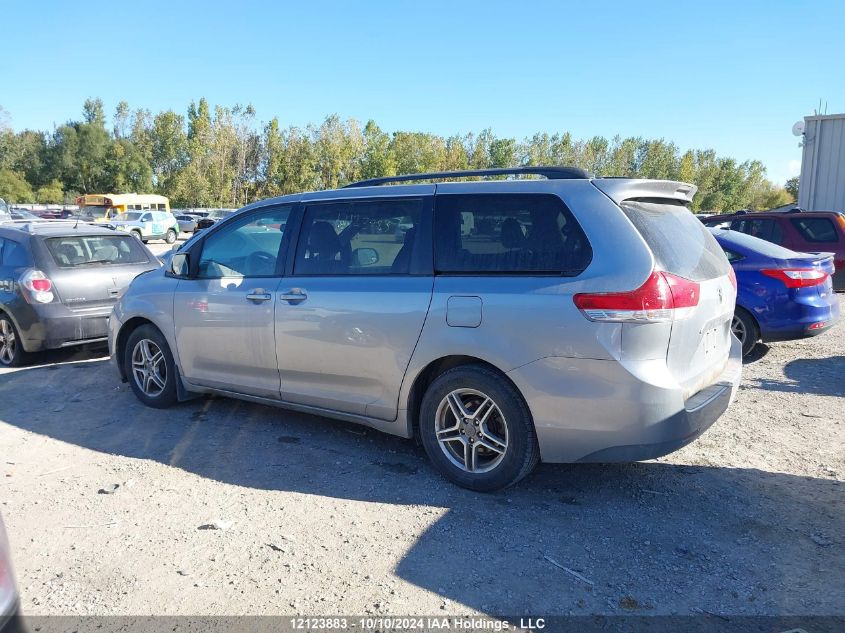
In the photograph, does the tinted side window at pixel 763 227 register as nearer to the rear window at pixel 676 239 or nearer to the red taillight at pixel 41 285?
the rear window at pixel 676 239

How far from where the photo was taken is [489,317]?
3.69 meters

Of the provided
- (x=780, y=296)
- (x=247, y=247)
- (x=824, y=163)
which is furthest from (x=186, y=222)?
(x=780, y=296)

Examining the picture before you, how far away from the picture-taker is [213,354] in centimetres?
504

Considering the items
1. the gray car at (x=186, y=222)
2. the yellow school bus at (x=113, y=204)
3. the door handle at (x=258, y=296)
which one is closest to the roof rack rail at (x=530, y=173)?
the door handle at (x=258, y=296)

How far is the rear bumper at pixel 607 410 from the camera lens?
3.37 meters

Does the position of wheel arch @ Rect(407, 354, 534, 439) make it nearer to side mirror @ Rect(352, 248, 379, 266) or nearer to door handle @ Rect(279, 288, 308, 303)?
side mirror @ Rect(352, 248, 379, 266)

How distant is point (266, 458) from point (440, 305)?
1.70 m

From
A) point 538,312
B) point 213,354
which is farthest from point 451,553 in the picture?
point 213,354

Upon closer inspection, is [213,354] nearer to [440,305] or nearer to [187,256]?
→ [187,256]

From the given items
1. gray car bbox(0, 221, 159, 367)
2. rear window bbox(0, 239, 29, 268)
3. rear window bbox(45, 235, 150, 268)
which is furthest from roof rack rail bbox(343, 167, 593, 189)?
rear window bbox(0, 239, 29, 268)

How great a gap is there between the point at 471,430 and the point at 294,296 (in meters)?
1.56

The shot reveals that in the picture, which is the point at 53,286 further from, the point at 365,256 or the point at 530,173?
the point at 530,173

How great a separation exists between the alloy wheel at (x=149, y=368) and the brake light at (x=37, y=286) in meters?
2.07

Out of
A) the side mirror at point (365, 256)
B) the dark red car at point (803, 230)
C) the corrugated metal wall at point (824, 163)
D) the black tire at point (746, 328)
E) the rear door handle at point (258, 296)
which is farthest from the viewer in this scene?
the corrugated metal wall at point (824, 163)
